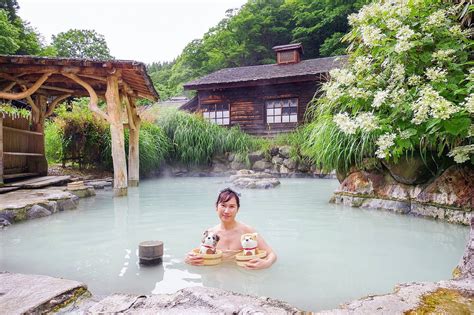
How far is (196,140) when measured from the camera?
41.6 feet

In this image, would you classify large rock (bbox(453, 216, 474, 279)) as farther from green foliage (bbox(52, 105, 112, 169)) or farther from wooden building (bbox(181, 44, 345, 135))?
wooden building (bbox(181, 44, 345, 135))

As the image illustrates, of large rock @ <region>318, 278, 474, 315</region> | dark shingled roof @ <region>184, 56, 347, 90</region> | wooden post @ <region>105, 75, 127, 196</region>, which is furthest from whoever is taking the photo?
dark shingled roof @ <region>184, 56, 347, 90</region>

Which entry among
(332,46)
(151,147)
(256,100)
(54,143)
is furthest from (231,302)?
(332,46)

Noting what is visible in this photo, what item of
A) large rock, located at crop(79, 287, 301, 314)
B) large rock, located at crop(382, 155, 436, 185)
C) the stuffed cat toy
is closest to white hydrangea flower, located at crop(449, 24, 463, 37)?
large rock, located at crop(382, 155, 436, 185)

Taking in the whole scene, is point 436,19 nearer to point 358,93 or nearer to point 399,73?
point 399,73

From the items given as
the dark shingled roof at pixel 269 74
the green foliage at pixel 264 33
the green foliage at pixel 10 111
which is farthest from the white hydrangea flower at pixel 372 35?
the green foliage at pixel 264 33

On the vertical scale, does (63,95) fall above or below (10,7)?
below

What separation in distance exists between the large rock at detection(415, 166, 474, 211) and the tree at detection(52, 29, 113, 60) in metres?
38.9

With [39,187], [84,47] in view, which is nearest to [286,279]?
[39,187]

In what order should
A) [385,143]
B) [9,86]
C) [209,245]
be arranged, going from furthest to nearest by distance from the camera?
[9,86] → [385,143] → [209,245]

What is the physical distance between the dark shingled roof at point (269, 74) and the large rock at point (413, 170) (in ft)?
33.0

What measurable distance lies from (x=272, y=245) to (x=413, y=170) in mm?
2685

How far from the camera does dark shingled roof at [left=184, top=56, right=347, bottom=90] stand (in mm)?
14711

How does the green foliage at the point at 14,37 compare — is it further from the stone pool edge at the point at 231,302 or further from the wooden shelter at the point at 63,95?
the stone pool edge at the point at 231,302
